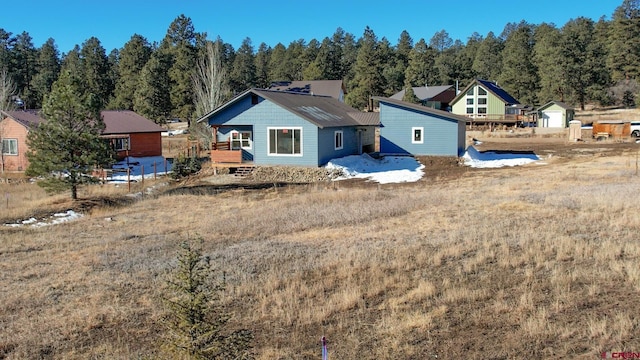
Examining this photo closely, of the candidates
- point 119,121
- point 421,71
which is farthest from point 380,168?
point 421,71

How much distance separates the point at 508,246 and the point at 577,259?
1.56 m

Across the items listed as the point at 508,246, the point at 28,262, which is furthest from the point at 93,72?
the point at 508,246

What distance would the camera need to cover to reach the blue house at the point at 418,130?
35438 mm

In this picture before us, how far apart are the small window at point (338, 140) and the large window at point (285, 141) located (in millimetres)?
2909

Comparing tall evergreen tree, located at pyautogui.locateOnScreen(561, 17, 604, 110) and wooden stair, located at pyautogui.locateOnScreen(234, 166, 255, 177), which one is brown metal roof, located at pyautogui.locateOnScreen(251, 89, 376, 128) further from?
tall evergreen tree, located at pyautogui.locateOnScreen(561, 17, 604, 110)

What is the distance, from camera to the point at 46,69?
89.9 m

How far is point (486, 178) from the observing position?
1088 inches

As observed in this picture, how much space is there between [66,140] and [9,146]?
18.5 meters

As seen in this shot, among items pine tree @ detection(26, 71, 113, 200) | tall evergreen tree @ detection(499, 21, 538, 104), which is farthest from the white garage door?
pine tree @ detection(26, 71, 113, 200)

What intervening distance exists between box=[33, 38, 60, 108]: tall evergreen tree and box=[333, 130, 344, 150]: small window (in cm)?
5398

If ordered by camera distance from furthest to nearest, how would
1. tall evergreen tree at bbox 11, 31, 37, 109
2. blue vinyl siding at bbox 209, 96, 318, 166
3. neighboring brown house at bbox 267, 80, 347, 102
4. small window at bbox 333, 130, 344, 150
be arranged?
1. tall evergreen tree at bbox 11, 31, 37, 109
2. neighboring brown house at bbox 267, 80, 347, 102
3. small window at bbox 333, 130, 344, 150
4. blue vinyl siding at bbox 209, 96, 318, 166

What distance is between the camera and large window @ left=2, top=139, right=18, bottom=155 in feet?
124

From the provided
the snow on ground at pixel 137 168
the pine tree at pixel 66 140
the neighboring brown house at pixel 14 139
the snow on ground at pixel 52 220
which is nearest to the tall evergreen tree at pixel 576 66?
the snow on ground at pixel 137 168

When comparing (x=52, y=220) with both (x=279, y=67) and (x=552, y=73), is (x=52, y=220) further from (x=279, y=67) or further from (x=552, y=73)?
(x=279, y=67)
